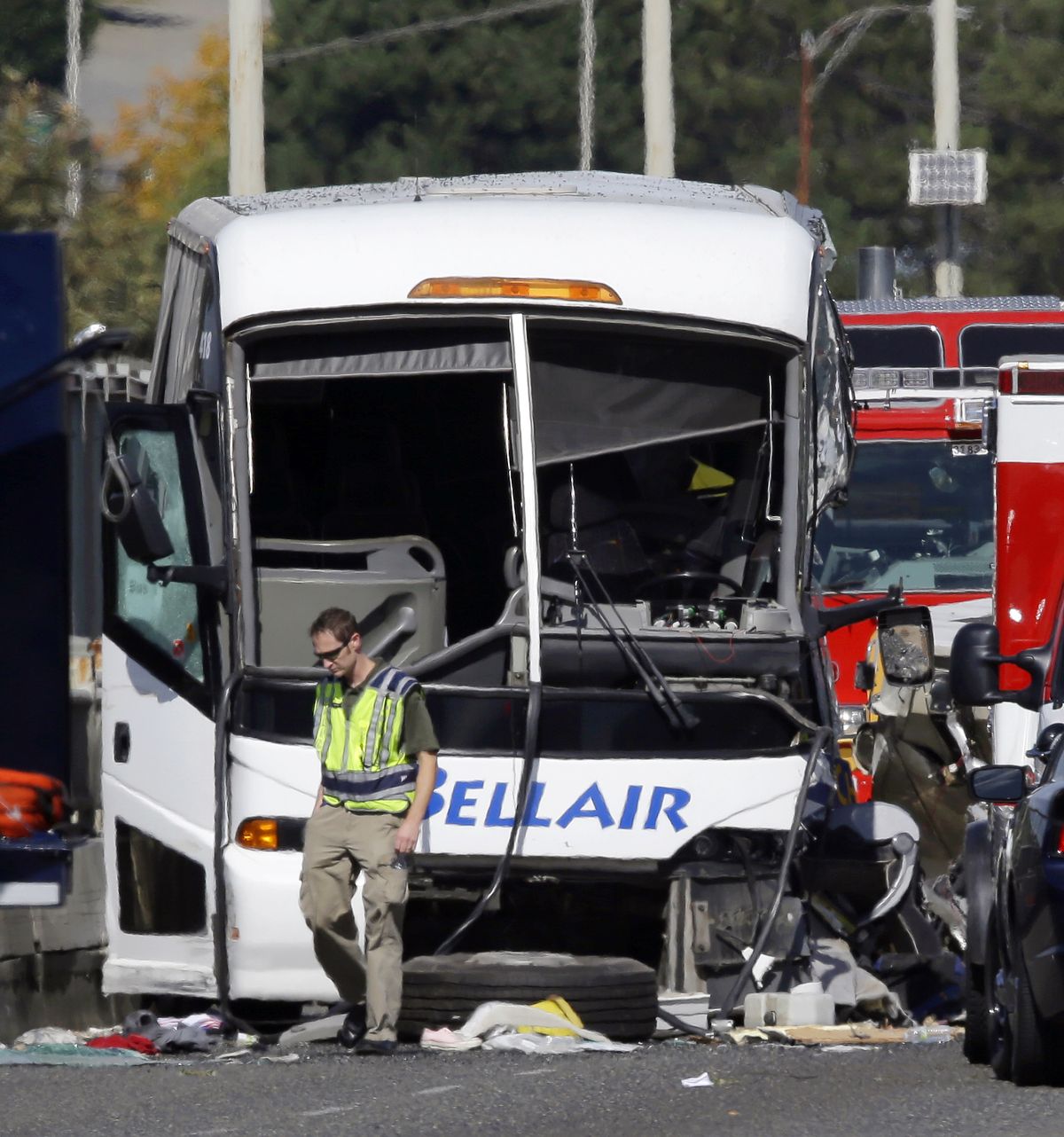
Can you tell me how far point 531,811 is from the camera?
32.8 feet

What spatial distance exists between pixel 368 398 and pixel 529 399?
3.51 feet

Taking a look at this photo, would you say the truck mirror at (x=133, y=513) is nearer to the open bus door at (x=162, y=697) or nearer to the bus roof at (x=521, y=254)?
the open bus door at (x=162, y=697)

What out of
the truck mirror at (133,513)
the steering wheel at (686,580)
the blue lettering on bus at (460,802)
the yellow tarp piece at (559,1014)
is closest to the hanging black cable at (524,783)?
the blue lettering on bus at (460,802)

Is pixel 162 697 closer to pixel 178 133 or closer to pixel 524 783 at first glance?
pixel 524 783

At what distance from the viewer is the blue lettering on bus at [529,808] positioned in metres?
9.98

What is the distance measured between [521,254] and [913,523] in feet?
21.4

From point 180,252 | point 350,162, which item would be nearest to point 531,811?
point 180,252

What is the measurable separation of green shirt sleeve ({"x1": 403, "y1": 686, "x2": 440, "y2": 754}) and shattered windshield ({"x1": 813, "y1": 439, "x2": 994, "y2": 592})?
655cm

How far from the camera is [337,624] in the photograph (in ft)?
31.5

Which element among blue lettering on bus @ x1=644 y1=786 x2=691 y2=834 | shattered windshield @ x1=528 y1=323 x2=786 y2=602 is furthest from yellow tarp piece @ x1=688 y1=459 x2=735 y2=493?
blue lettering on bus @ x1=644 y1=786 x2=691 y2=834

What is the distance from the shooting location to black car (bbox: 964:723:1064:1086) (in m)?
7.58

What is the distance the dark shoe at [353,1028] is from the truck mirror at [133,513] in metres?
1.81

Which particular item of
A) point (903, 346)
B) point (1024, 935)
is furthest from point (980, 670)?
point (903, 346)

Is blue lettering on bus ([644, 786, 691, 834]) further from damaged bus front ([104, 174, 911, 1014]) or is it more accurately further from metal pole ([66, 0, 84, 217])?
metal pole ([66, 0, 84, 217])
